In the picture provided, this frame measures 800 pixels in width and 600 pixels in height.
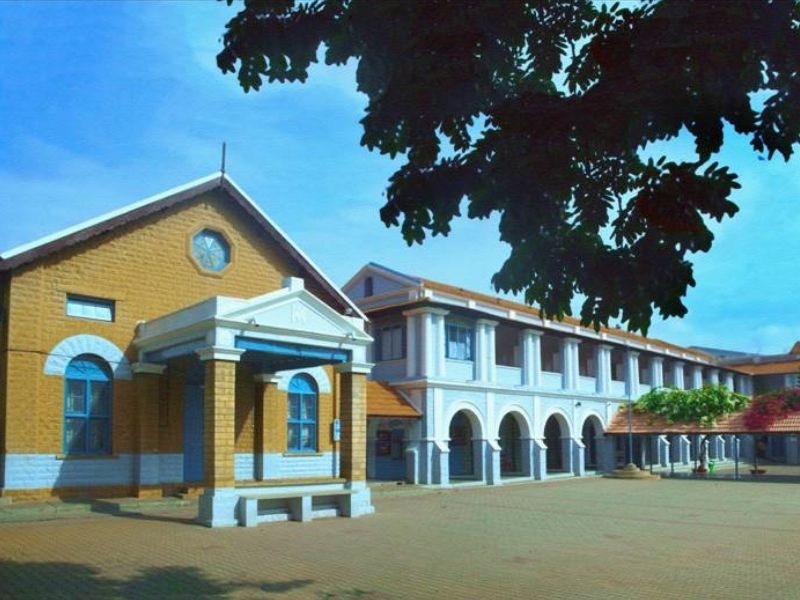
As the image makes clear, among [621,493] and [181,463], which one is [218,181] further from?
[621,493]

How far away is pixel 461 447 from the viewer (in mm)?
32375

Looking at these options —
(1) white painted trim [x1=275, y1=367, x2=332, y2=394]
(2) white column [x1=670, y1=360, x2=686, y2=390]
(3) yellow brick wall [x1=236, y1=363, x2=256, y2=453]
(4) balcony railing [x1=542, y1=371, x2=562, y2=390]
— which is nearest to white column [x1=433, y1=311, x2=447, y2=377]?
(1) white painted trim [x1=275, y1=367, x2=332, y2=394]

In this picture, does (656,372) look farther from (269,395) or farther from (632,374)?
(269,395)

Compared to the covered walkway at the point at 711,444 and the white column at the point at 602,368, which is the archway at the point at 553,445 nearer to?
the white column at the point at 602,368

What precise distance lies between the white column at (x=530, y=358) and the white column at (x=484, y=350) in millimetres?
1923

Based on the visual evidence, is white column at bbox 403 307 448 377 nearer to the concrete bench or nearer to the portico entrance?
the portico entrance

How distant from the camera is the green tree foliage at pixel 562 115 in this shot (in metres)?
5.53

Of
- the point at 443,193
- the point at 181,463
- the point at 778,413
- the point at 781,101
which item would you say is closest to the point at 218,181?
the point at 181,463

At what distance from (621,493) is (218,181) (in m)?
14.6

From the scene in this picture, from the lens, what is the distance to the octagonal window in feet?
66.8

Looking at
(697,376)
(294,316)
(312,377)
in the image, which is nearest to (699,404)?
(697,376)

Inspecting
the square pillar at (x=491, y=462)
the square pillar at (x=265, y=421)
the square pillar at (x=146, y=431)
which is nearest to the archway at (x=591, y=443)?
the square pillar at (x=491, y=462)

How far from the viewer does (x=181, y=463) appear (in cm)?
1933

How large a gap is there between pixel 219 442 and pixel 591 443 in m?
26.2
